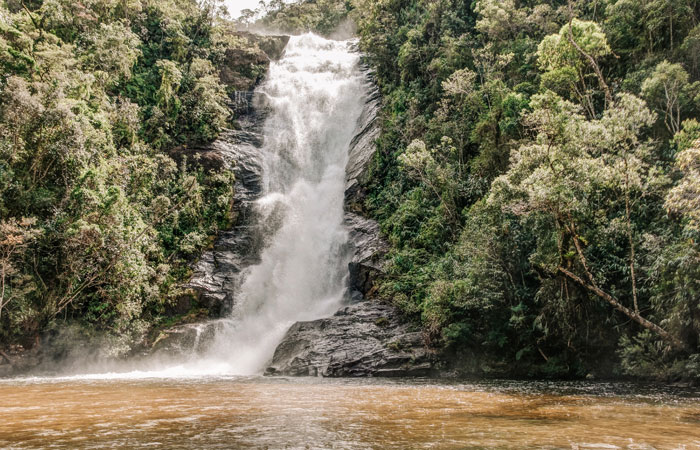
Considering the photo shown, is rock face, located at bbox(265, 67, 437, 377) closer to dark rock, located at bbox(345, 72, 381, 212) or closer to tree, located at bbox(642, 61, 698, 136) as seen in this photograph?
dark rock, located at bbox(345, 72, 381, 212)

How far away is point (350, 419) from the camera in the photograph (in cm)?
757

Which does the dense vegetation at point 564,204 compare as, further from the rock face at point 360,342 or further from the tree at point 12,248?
the tree at point 12,248

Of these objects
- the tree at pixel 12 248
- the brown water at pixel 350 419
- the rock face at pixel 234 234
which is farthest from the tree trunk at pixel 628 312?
the tree at pixel 12 248

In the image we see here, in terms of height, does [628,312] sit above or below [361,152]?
below

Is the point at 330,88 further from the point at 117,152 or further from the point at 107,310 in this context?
the point at 107,310

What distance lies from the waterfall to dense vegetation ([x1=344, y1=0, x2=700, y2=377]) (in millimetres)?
3914

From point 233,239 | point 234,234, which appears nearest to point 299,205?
point 234,234

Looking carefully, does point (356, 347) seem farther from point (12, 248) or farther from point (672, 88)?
point (672, 88)

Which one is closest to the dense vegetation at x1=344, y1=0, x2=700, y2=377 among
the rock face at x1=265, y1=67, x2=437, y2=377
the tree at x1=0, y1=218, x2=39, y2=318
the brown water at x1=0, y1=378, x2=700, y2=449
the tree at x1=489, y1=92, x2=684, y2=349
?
the tree at x1=489, y1=92, x2=684, y2=349

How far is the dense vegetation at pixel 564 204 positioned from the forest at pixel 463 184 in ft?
0.26

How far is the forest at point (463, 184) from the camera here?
14.8 meters

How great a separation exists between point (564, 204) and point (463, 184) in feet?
30.3

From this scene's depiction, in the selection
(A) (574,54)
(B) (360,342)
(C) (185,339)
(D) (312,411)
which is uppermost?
(A) (574,54)

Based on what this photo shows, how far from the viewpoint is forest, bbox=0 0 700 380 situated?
14.8 m
